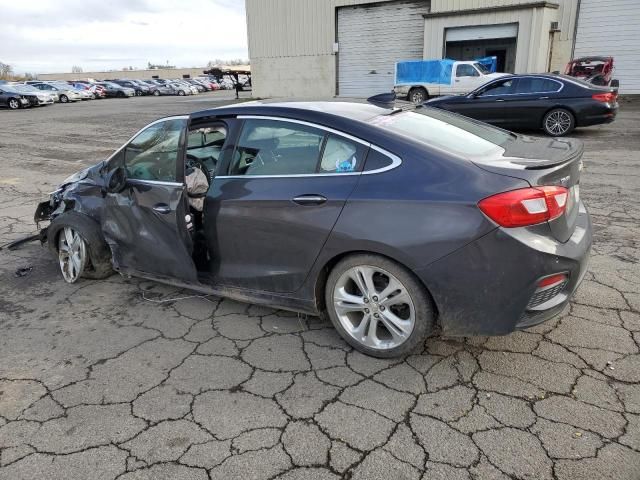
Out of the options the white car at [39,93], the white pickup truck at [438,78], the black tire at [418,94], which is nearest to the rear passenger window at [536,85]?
the white pickup truck at [438,78]

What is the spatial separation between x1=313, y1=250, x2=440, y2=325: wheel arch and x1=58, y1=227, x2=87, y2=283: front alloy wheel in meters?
2.28

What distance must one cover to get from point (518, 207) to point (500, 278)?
1.27ft

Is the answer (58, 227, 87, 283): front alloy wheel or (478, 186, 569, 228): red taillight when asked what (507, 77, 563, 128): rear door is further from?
(58, 227, 87, 283): front alloy wheel

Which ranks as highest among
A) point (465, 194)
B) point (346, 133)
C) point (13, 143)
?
point (346, 133)

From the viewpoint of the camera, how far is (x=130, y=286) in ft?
14.6

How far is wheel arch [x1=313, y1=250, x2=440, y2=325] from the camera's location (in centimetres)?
291

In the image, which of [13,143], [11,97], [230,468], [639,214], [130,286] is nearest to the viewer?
[230,468]

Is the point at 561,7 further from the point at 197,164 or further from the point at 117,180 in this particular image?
the point at 117,180

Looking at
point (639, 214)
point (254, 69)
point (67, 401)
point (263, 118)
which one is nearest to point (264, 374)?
point (67, 401)

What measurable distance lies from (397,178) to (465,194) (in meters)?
0.40

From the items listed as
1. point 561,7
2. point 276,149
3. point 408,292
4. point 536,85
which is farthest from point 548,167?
point 561,7

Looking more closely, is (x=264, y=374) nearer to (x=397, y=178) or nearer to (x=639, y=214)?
(x=397, y=178)

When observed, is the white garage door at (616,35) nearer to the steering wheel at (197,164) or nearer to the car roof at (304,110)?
the car roof at (304,110)

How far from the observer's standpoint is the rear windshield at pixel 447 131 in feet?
10.2
